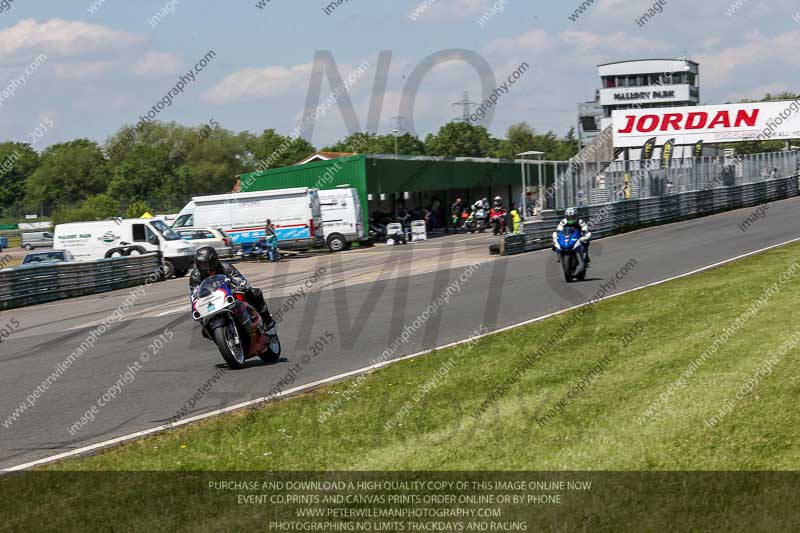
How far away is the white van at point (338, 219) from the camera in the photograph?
136 ft

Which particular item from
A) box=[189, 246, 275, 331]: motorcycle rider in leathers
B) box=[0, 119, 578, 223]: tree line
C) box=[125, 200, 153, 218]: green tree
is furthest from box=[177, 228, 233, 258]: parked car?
box=[0, 119, 578, 223]: tree line

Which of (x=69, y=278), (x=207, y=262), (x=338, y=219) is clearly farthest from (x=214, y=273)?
(x=338, y=219)

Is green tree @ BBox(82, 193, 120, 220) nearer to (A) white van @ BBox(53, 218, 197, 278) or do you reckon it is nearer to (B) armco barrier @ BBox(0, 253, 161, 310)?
(A) white van @ BBox(53, 218, 197, 278)

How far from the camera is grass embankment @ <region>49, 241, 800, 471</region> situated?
6270mm

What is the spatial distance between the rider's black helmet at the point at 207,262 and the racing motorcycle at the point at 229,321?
0.15m

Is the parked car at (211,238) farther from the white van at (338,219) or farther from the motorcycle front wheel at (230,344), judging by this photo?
the motorcycle front wheel at (230,344)

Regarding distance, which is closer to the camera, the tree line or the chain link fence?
the chain link fence

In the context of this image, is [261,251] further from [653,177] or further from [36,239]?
[36,239]

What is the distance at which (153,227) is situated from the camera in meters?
33.3

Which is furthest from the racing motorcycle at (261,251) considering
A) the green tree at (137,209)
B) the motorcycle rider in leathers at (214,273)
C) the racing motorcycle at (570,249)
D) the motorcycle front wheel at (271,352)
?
the motorcycle rider in leathers at (214,273)

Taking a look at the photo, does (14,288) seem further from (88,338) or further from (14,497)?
(14,497)

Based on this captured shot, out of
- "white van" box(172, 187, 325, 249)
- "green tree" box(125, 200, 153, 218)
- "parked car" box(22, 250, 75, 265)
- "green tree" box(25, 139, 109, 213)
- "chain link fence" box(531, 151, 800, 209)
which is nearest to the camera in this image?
"parked car" box(22, 250, 75, 265)

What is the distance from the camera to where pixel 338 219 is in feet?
136

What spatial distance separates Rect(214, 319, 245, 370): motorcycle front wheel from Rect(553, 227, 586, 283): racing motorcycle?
949cm
